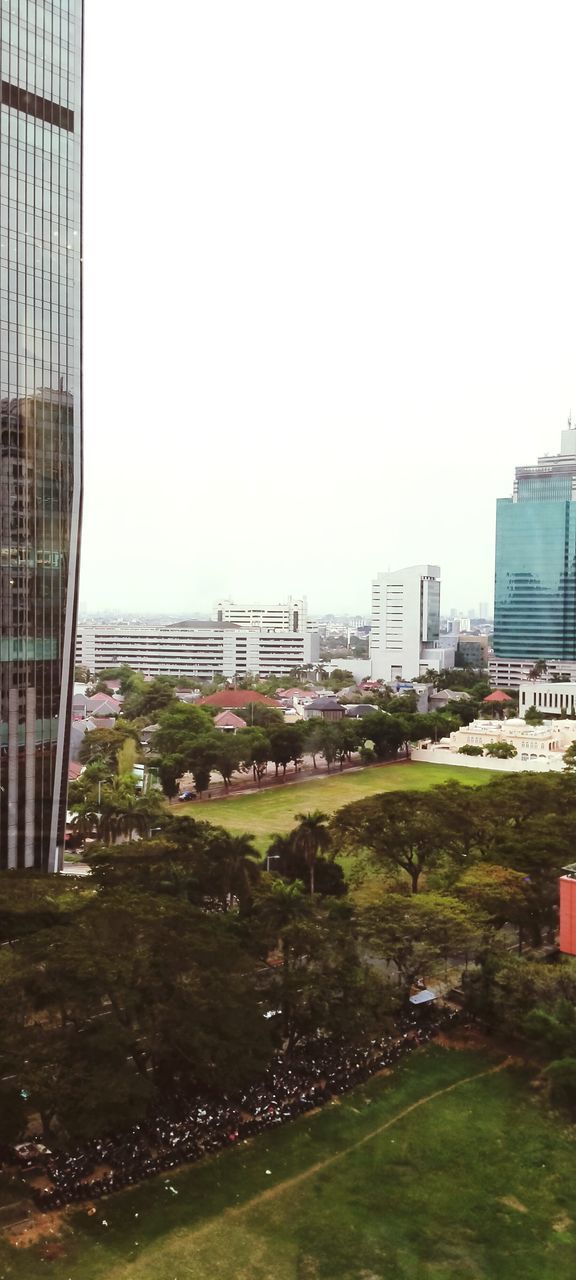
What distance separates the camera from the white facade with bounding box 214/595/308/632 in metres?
135

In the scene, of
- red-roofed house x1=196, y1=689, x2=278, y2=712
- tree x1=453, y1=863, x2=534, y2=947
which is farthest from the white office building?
Answer: tree x1=453, y1=863, x2=534, y2=947

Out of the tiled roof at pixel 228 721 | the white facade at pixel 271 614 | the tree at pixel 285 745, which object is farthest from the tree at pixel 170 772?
the white facade at pixel 271 614

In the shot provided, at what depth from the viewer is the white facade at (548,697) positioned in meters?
77.2

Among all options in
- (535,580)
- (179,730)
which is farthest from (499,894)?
(535,580)

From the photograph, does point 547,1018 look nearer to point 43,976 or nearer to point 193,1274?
point 193,1274

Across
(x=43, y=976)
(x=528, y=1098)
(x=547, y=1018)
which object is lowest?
(x=528, y=1098)

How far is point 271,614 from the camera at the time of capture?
13738 centimetres

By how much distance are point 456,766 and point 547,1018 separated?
37.0 m

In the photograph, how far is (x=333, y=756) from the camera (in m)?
49.8

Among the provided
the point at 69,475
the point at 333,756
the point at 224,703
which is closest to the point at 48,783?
the point at 69,475

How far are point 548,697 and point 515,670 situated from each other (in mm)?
22703

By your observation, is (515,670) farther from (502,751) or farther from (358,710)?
(502,751)

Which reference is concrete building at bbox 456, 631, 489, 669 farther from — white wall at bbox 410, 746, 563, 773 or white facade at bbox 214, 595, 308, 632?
white wall at bbox 410, 746, 563, 773

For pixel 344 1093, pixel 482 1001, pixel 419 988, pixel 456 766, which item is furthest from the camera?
pixel 456 766
